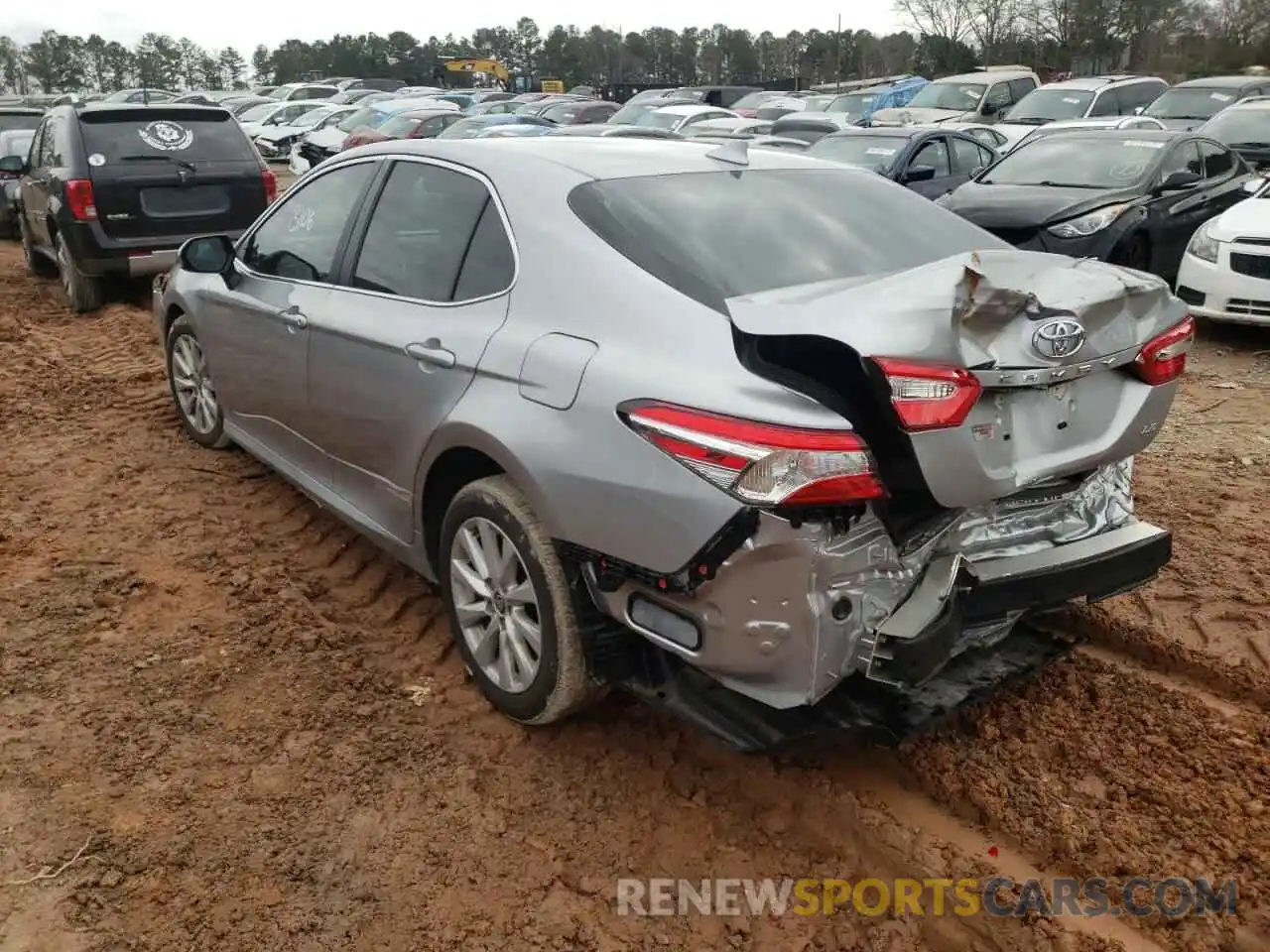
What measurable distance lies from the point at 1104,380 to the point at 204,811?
2.72 meters

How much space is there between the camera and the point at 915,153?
1105cm

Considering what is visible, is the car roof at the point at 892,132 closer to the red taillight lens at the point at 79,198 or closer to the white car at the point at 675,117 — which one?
the white car at the point at 675,117

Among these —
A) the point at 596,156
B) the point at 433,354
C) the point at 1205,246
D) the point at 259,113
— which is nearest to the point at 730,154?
the point at 596,156

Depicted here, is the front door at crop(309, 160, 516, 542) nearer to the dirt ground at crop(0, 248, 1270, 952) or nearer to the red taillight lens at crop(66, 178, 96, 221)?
the dirt ground at crop(0, 248, 1270, 952)

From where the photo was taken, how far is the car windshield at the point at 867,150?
36.2 ft

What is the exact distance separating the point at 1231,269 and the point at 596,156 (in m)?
5.85

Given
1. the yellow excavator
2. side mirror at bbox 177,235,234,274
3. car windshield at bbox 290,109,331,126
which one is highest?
the yellow excavator

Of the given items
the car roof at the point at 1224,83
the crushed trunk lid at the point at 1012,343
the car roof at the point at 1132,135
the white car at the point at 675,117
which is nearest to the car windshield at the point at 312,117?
the white car at the point at 675,117

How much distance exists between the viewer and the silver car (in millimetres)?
2416

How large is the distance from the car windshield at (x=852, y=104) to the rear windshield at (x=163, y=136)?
14802 mm

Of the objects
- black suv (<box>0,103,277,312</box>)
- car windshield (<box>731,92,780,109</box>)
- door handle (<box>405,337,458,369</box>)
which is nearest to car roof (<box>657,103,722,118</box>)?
car windshield (<box>731,92,780,109</box>)

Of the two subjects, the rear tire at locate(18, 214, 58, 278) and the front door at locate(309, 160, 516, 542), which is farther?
the rear tire at locate(18, 214, 58, 278)

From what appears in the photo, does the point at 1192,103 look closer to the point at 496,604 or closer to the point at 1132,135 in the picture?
the point at 1132,135

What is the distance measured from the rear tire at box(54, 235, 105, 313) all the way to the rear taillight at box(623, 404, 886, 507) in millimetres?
8338
